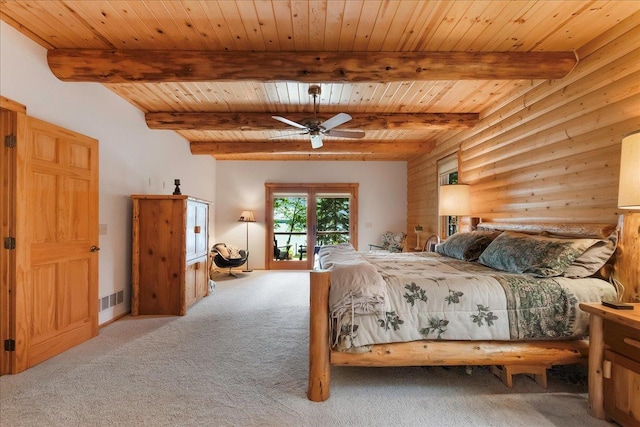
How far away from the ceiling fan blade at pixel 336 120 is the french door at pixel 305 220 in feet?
11.8

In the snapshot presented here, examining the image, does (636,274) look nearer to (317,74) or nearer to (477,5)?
(477,5)

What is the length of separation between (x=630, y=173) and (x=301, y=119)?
11.1 feet

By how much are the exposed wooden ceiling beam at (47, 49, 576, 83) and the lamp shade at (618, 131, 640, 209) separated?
4.12ft

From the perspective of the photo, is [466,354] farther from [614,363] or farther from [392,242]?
[392,242]

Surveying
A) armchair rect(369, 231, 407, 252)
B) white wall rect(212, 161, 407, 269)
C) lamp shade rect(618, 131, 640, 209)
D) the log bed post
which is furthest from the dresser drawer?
white wall rect(212, 161, 407, 269)

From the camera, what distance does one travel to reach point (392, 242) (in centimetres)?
679

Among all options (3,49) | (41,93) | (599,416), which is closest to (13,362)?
(41,93)

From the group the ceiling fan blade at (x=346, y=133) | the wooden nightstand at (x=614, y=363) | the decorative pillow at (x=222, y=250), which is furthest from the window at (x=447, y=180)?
the decorative pillow at (x=222, y=250)

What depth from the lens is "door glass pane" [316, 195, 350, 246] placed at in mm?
7160

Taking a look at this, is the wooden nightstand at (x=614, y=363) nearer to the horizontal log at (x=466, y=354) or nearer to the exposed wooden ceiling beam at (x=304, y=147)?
the horizontal log at (x=466, y=354)

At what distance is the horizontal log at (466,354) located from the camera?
6.69ft

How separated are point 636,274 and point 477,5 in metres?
2.14

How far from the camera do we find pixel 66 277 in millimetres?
2732

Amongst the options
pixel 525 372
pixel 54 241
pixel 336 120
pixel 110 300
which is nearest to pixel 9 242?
pixel 54 241
